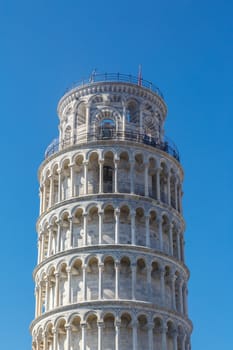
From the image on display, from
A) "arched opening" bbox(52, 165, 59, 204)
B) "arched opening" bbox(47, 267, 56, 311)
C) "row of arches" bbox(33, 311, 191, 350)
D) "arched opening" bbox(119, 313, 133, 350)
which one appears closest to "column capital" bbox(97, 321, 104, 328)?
"row of arches" bbox(33, 311, 191, 350)

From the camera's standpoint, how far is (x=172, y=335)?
145 ft

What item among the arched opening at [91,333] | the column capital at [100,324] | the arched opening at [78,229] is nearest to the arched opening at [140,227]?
the arched opening at [78,229]

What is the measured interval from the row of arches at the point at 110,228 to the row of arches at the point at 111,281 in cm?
114

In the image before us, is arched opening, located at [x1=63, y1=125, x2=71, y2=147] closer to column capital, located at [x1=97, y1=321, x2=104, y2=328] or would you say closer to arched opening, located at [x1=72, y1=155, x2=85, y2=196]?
arched opening, located at [x1=72, y1=155, x2=85, y2=196]

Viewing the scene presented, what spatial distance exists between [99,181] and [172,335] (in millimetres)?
10170

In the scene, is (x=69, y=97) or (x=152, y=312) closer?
(x=152, y=312)

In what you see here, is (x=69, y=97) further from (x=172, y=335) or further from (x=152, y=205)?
(x=172, y=335)

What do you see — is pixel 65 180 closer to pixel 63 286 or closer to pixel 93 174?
pixel 93 174

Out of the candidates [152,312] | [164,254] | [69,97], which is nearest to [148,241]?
[164,254]

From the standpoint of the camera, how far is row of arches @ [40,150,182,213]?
1857 inches

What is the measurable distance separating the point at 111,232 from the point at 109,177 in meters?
4.20

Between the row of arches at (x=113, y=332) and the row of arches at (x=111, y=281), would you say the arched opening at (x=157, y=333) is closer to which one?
the row of arches at (x=113, y=332)

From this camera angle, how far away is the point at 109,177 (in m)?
48.2

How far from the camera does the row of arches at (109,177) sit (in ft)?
155
